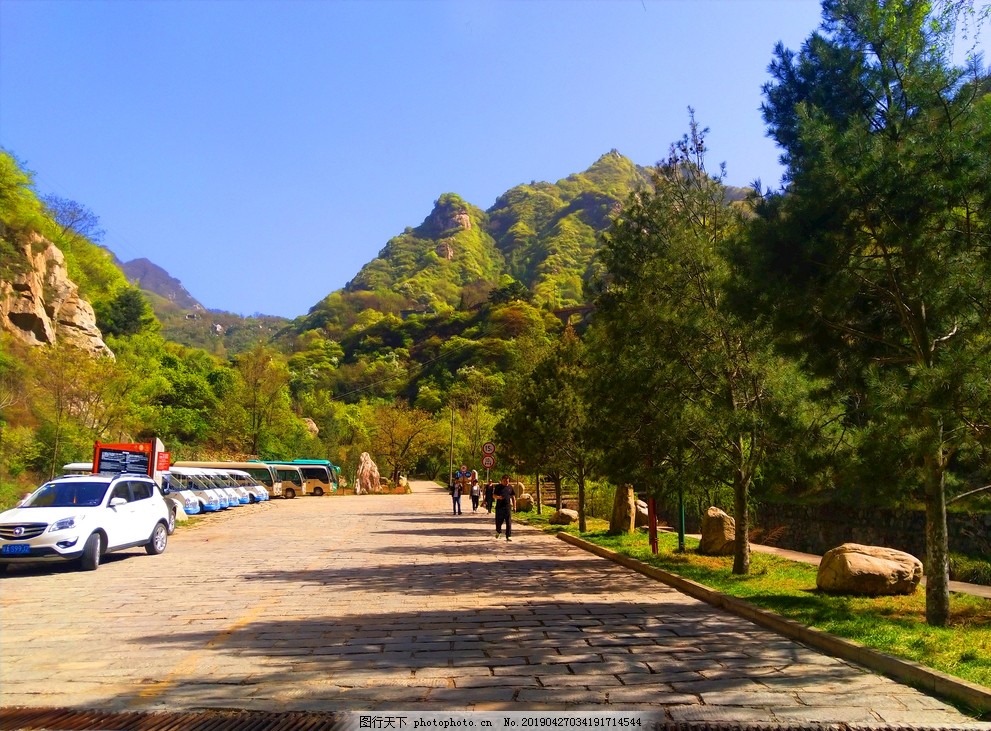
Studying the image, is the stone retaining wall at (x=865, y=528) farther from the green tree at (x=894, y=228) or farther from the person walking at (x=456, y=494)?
the green tree at (x=894, y=228)

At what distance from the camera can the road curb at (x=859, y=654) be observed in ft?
20.4

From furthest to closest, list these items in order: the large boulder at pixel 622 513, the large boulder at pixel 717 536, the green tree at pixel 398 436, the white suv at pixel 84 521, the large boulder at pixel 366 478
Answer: the green tree at pixel 398 436 < the large boulder at pixel 366 478 < the large boulder at pixel 622 513 < the large boulder at pixel 717 536 < the white suv at pixel 84 521

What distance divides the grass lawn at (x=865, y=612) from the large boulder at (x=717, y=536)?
459mm

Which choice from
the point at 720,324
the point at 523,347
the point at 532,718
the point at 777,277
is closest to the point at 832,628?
the point at 777,277

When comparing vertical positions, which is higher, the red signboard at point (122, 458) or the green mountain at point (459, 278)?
the green mountain at point (459, 278)

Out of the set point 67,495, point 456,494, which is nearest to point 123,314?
point 456,494

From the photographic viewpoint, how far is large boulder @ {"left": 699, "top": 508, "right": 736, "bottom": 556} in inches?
677

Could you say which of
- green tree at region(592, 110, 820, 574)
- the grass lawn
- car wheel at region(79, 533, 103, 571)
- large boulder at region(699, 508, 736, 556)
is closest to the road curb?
the grass lawn

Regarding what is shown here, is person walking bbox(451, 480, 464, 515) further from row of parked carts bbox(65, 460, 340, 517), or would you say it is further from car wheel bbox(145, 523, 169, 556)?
car wheel bbox(145, 523, 169, 556)

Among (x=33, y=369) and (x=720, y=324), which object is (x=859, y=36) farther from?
(x=33, y=369)

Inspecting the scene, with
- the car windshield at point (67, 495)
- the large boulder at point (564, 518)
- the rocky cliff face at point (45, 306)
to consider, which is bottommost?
the large boulder at point (564, 518)

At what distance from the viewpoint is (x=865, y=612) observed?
9828mm

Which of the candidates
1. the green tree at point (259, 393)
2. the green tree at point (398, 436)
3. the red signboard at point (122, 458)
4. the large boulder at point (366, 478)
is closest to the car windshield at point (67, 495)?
the red signboard at point (122, 458)

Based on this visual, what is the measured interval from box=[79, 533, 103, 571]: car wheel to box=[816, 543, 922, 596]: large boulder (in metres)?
12.7
